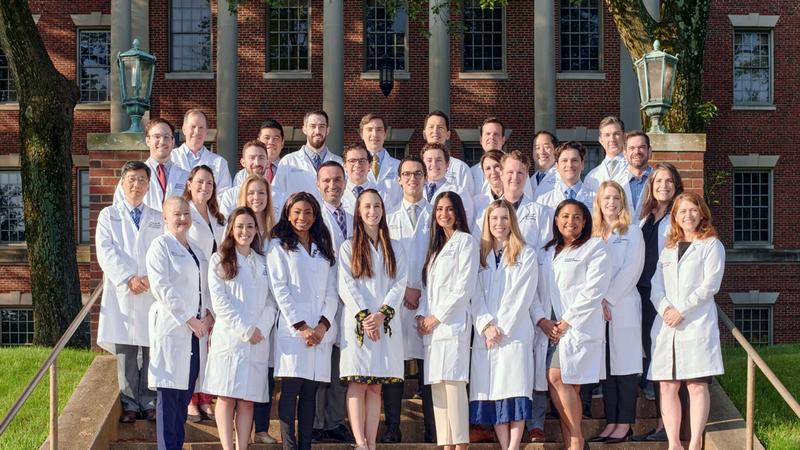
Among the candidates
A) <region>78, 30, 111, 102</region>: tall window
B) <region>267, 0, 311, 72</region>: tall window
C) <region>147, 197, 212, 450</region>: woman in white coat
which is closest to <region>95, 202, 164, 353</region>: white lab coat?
<region>147, 197, 212, 450</region>: woman in white coat

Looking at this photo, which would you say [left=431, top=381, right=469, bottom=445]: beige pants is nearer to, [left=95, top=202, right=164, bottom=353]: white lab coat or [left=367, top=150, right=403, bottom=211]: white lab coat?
[left=367, top=150, right=403, bottom=211]: white lab coat

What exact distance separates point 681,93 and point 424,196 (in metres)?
7.91

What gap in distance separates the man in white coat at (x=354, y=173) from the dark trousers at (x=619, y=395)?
99.5 inches

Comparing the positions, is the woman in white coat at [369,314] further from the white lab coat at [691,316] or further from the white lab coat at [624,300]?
the white lab coat at [691,316]

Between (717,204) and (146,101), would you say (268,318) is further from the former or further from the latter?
(717,204)

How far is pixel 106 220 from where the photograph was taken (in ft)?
32.7

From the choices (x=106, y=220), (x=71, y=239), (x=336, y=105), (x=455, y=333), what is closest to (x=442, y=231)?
(x=455, y=333)

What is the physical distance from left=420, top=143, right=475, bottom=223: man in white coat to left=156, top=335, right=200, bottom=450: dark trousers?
2.59m

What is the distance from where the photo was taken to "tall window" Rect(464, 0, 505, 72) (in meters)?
30.3

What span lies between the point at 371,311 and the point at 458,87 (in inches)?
831

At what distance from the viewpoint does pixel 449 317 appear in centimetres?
934

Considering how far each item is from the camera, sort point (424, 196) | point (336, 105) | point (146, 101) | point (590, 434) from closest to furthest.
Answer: point (590, 434), point (424, 196), point (146, 101), point (336, 105)

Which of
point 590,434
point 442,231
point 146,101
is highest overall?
point 146,101

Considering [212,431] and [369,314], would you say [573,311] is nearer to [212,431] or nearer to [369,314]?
[369,314]
